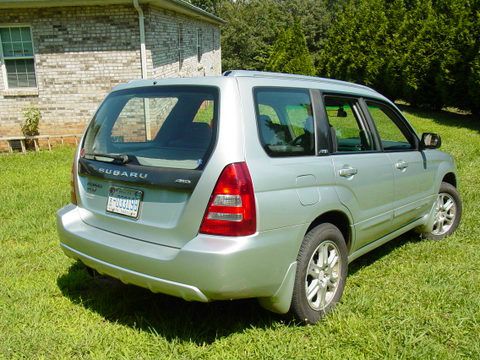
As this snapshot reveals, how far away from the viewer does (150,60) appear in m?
10.9

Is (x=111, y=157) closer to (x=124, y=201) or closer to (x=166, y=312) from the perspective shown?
(x=124, y=201)

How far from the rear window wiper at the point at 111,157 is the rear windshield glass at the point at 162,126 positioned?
0.02 metres

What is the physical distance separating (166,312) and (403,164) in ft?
7.86

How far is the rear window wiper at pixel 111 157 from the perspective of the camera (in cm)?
291

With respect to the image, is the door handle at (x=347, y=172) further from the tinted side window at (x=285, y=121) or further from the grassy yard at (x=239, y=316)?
the grassy yard at (x=239, y=316)

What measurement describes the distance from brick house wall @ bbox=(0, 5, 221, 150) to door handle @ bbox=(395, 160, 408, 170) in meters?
8.24

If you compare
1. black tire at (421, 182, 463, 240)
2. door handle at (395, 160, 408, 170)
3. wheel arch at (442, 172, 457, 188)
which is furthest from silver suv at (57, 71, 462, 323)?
wheel arch at (442, 172, 457, 188)

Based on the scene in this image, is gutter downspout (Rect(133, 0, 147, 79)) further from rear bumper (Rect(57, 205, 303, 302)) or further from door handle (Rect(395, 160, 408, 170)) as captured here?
rear bumper (Rect(57, 205, 303, 302))

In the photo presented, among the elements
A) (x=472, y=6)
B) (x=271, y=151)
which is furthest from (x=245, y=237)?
(x=472, y=6)

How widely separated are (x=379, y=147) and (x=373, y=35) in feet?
49.0

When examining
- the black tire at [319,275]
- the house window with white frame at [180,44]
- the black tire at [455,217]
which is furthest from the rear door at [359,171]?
the house window with white frame at [180,44]

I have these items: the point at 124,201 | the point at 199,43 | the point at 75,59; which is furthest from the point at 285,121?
the point at 199,43

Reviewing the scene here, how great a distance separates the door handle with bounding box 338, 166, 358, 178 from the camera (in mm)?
3230

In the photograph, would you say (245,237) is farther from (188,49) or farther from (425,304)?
(188,49)
